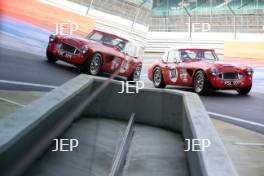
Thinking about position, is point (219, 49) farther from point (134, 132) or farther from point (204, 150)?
point (204, 150)

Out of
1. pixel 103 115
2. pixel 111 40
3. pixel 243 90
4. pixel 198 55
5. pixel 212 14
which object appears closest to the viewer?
pixel 243 90

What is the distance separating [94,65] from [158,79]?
0.80m

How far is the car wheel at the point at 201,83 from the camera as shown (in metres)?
4.82

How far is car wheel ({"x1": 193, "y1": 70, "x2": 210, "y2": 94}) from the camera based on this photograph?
4.82 metres

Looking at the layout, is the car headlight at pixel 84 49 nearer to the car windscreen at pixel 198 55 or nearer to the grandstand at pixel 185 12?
the grandstand at pixel 185 12

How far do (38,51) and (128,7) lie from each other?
1.32 meters

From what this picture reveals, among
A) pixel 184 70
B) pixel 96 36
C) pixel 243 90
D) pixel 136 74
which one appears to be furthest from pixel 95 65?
pixel 243 90

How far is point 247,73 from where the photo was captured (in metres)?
4.71

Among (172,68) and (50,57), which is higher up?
(50,57)

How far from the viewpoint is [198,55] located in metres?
4.96

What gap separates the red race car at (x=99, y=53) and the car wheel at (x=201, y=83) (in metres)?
0.70

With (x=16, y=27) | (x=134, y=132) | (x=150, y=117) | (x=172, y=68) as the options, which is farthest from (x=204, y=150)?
(x=16, y=27)

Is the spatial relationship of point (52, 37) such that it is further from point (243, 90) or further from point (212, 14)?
point (243, 90)

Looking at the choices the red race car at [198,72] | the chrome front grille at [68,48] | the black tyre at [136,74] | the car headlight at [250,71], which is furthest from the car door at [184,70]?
the chrome front grille at [68,48]
